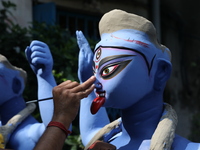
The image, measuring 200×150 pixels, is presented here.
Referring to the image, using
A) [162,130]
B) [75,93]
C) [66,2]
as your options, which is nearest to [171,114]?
[162,130]

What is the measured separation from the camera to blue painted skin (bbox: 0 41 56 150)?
244 cm

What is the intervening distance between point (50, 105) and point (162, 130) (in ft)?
3.35

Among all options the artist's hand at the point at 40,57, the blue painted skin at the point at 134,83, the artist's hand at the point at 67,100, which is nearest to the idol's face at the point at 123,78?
the blue painted skin at the point at 134,83

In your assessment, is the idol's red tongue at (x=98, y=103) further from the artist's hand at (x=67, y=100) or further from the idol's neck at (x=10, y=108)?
the idol's neck at (x=10, y=108)

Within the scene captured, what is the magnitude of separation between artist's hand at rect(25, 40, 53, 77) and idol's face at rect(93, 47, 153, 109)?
73 centimetres

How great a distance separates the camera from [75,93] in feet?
5.20

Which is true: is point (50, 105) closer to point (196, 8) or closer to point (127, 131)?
point (127, 131)

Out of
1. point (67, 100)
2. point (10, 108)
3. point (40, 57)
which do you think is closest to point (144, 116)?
point (67, 100)

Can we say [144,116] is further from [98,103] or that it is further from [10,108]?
[10,108]

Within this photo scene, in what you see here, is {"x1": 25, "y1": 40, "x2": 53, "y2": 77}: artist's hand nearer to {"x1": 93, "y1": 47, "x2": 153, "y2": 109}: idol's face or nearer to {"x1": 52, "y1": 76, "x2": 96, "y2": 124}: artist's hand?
{"x1": 93, "y1": 47, "x2": 153, "y2": 109}: idol's face

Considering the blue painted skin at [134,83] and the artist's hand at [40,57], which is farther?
the artist's hand at [40,57]

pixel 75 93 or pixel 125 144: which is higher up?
pixel 75 93

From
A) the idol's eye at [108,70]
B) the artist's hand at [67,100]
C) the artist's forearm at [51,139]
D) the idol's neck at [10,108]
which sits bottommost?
the idol's neck at [10,108]

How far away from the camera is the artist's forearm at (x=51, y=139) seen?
59.4 inches
